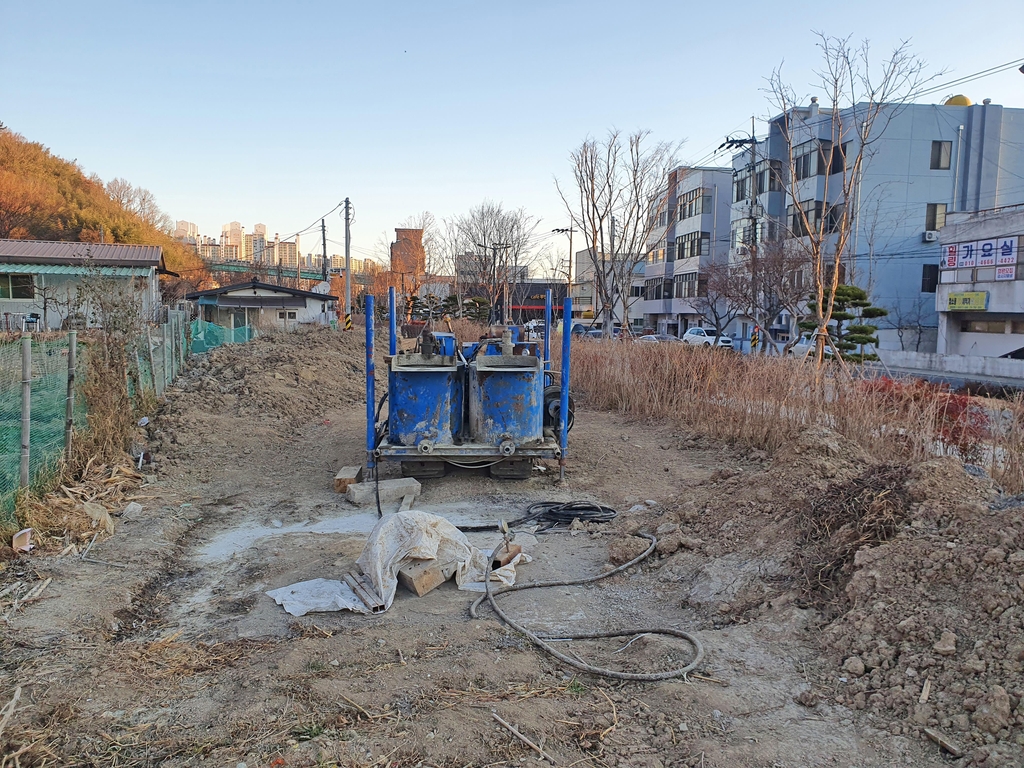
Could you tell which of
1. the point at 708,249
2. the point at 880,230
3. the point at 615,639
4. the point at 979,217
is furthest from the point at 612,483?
the point at 708,249

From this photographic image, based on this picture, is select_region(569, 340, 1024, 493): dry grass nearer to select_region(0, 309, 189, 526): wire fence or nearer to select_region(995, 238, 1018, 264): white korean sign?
select_region(0, 309, 189, 526): wire fence

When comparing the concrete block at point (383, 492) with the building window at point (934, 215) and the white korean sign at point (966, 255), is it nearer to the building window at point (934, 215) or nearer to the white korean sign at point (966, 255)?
the white korean sign at point (966, 255)

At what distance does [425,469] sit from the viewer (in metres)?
8.59

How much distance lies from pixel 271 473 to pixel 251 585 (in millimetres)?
3946

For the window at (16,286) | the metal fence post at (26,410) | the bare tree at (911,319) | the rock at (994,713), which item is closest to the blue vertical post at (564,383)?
the metal fence post at (26,410)

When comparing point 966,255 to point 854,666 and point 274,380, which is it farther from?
point 854,666

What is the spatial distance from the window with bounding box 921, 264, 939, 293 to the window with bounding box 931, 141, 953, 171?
5171mm

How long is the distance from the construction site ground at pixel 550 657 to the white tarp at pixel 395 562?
0.42 ft

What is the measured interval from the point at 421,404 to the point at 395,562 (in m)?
3.22

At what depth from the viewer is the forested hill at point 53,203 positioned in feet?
148

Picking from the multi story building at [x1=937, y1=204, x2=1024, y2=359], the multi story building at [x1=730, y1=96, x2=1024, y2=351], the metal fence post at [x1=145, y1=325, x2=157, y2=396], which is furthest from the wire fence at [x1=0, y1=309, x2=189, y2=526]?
the multi story building at [x1=730, y1=96, x2=1024, y2=351]

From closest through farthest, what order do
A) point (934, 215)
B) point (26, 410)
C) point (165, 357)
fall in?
point (26, 410), point (165, 357), point (934, 215)

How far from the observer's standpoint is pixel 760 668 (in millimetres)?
3986

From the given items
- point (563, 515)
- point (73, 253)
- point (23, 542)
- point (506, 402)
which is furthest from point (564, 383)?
point (73, 253)
